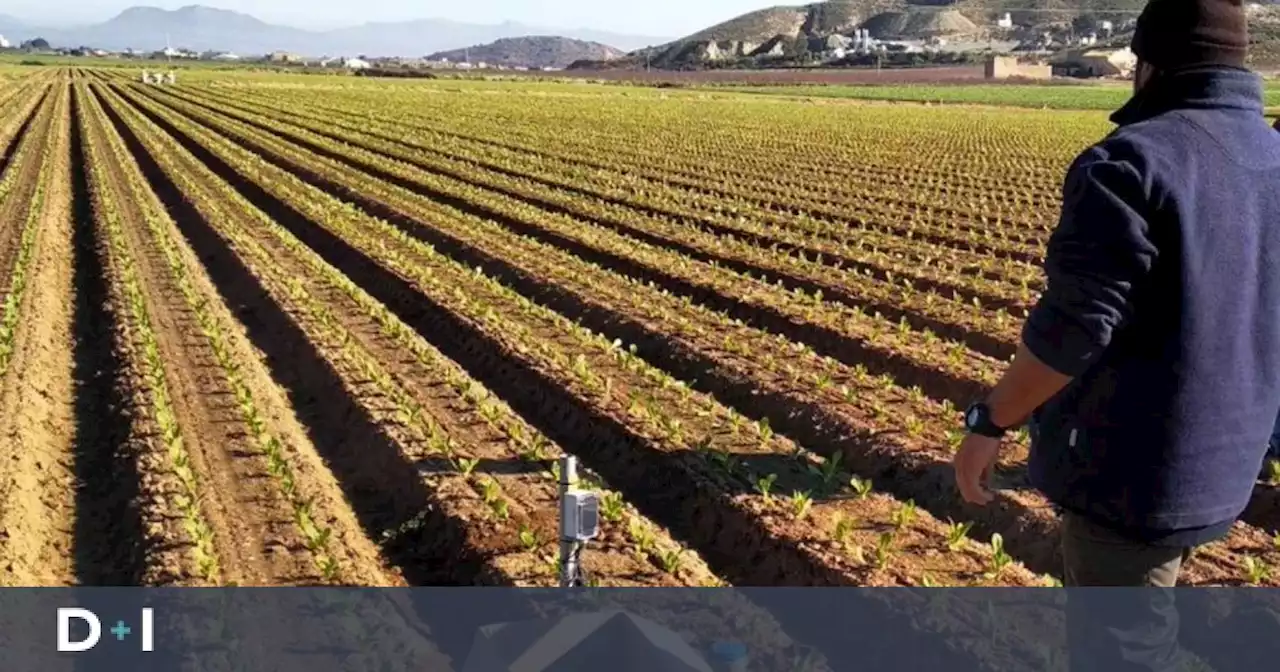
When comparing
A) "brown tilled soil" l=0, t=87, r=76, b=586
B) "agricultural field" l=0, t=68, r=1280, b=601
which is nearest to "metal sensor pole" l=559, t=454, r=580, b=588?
"agricultural field" l=0, t=68, r=1280, b=601

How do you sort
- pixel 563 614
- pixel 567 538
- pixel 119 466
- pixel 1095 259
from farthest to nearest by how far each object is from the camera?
1. pixel 119 466
2. pixel 563 614
3. pixel 567 538
4. pixel 1095 259

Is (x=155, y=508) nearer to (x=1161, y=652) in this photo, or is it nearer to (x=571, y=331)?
(x=571, y=331)

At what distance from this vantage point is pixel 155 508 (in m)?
6.59

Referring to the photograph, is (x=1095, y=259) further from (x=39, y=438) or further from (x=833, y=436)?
(x=39, y=438)

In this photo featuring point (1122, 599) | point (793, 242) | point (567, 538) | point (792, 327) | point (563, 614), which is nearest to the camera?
point (1122, 599)

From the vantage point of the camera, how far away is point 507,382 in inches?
369

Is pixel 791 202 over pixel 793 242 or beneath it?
over

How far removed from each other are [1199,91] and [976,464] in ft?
2.92

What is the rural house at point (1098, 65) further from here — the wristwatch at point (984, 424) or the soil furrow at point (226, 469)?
the wristwatch at point (984, 424)

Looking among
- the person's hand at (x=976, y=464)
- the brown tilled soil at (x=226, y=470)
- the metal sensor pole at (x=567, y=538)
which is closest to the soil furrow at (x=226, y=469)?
the brown tilled soil at (x=226, y=470)

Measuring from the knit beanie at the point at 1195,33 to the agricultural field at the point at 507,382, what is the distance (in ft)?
11.4

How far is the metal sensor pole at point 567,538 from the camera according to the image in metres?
4.46

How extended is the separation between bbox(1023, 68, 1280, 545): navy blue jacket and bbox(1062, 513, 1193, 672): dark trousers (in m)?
0.06

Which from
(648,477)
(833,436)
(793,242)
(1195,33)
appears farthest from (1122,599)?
(793,242)
